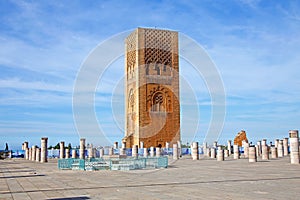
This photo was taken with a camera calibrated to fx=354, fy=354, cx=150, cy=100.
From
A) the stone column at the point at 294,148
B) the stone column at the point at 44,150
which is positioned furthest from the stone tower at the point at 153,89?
the stone column at the point at 294,148

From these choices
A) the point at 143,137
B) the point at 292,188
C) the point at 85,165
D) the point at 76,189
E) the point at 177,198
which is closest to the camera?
the point at 177,198

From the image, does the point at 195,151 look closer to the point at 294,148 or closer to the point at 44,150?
the point at 294,148

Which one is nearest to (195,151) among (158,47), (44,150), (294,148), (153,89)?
(294,148)

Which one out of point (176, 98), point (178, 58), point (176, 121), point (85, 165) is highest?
point (178, 58)

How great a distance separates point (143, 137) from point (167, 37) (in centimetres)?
1198

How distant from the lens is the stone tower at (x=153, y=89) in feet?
130

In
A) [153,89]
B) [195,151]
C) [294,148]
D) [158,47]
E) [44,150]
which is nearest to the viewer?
[294,148]

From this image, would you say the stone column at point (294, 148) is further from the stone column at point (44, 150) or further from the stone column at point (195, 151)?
the stone column at point (44, 150)

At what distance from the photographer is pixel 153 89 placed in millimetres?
40219

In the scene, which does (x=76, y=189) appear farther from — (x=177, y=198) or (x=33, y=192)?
(x=177, y=198)

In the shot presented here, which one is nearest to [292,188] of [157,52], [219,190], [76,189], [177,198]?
[219,190]

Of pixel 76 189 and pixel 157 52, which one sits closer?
pixel 76 189

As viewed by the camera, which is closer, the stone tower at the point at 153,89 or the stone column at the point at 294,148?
the stone column at the point at 294,148

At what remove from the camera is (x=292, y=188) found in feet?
24.4
